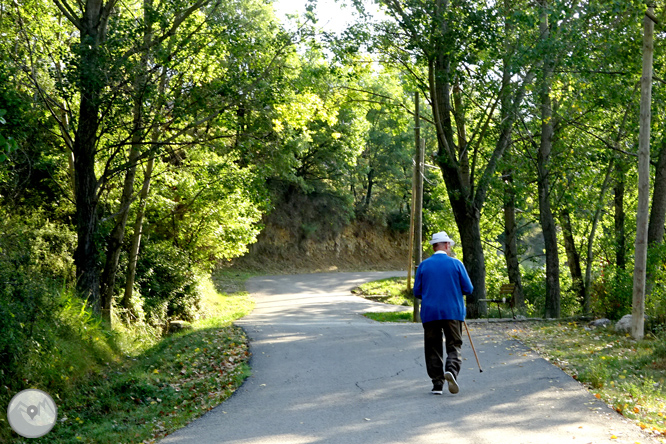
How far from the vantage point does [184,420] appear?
7352 mm

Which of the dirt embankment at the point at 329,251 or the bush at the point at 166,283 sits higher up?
the dirt embankment at the point at 329,251

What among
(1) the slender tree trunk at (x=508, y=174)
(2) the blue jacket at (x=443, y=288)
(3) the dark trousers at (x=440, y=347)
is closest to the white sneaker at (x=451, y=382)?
(3) the dark trousers at (x=440, y=347)

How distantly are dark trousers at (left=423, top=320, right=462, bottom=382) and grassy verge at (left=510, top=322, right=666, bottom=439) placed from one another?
71.9 inches

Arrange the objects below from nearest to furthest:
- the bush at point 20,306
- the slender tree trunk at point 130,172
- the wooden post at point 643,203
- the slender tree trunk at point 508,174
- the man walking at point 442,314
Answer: the bush at point 20,306
the man walking at point 442,314
the wooden post at point 643,203
the slender tree trunk at point 130,172
the slender tree trunk at point 508,174

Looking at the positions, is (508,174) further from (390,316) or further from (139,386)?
(139,386)

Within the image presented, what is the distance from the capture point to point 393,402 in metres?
7.72

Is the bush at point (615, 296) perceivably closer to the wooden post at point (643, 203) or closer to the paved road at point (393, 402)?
the wooden post at point (643, 203)

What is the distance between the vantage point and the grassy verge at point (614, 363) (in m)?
7.41

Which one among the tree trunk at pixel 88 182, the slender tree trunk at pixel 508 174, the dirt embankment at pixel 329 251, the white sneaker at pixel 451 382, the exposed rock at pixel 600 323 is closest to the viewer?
the white sneaker at pixel 451 382

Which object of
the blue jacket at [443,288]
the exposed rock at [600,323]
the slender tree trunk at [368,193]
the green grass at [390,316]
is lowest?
the green grass at [390,316]

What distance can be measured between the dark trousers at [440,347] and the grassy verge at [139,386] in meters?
→ 2.79

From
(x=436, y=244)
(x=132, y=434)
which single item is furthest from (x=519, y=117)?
(x=132, y=434)

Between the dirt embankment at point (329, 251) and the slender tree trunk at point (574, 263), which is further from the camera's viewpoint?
the dirt embankment at point (329, 251)

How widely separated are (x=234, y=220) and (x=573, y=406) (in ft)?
55.7
